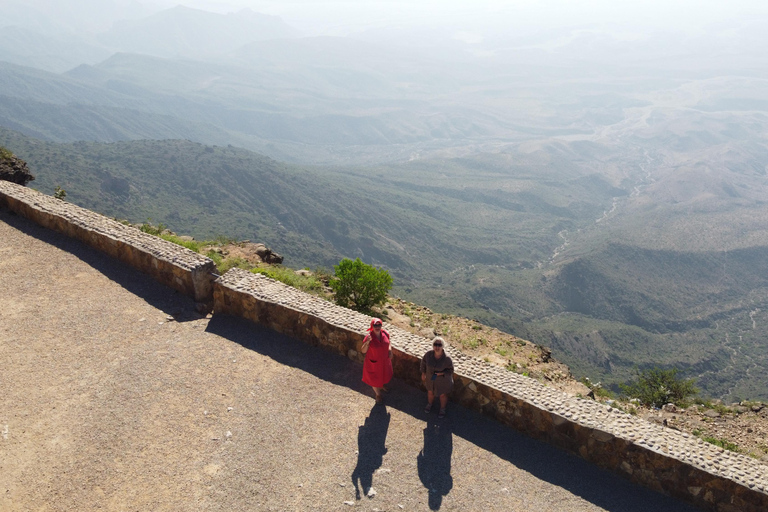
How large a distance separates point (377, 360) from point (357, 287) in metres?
5.25

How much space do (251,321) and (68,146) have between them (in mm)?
107764

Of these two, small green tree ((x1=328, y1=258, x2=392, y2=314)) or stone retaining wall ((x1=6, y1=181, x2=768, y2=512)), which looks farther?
small green tree ((x1=328, y1=258, x2=392, y2=314))

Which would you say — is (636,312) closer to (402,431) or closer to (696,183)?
(402,431)

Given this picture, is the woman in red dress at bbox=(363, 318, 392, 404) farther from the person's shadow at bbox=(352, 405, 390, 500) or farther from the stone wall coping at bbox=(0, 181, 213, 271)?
the stone wall coping at bbox=(0, 181, 213, 271)

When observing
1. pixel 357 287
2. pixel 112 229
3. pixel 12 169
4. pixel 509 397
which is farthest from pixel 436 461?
pixel 12 169

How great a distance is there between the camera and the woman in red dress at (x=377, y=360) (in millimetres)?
7871

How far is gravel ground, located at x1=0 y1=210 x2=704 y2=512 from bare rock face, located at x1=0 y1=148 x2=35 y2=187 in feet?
30.1

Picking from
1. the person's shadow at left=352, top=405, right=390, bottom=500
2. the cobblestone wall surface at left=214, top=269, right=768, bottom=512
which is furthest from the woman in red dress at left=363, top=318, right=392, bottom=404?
the cobblestone wall surface at left=214, top=269, right=768, bottom=512

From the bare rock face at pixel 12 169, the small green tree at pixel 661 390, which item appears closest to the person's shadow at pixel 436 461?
the small green tree at pixel 661 390

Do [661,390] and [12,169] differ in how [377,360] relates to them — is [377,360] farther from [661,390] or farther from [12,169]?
[12,169]

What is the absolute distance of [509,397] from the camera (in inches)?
307

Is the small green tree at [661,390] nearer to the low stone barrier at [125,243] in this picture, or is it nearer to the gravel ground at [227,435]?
the gravel ground at [227,435]

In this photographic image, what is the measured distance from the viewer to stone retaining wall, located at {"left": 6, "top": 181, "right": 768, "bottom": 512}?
6652 mm

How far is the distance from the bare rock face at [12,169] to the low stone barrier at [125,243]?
2439 millimetres
